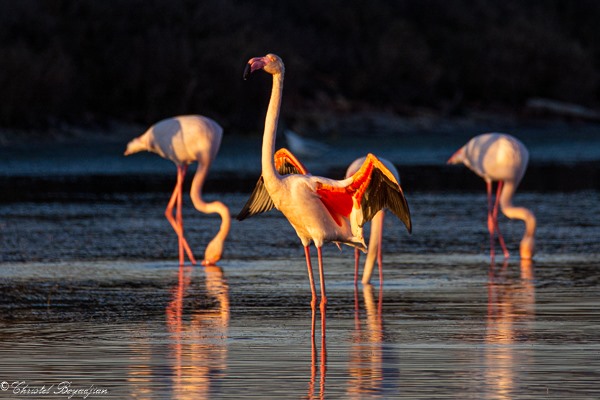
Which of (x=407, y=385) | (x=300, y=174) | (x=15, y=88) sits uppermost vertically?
(x=15, y=88)

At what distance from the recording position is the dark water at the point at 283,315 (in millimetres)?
7348

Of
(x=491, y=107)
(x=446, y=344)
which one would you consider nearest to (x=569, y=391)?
(x=446, y=344)

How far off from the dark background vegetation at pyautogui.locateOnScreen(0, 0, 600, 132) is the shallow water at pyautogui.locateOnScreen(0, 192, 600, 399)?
14.3 meters

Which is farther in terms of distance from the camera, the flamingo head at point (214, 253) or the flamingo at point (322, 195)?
the flamingo head at point (214, 253)

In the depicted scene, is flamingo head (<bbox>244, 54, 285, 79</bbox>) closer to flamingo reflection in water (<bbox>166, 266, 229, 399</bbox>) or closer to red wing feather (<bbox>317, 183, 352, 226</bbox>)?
red wing feather (<bbox>317, 183, 352, 226</bbox>)

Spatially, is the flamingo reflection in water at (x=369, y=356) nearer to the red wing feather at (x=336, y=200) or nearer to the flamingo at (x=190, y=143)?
the red wing feather at (x=336, y=200)

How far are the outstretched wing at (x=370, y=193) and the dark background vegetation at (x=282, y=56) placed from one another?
1853 cm

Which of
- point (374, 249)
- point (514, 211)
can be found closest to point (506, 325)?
point (374, 249)

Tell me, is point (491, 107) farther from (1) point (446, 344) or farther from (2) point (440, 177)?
(1) point (446, 344)

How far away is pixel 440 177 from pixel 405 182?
1480 millimetres

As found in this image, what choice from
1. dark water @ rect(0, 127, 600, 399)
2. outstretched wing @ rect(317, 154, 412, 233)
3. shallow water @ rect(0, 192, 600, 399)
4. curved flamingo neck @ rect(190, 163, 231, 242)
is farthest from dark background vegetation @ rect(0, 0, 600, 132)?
outstretched wing @ rect(317, 154, 412, 233)

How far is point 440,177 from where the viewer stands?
23297mm

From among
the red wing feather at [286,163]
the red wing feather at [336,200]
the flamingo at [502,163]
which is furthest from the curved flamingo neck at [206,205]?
the red wing feather at [336,200]

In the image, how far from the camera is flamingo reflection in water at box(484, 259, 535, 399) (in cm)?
735
